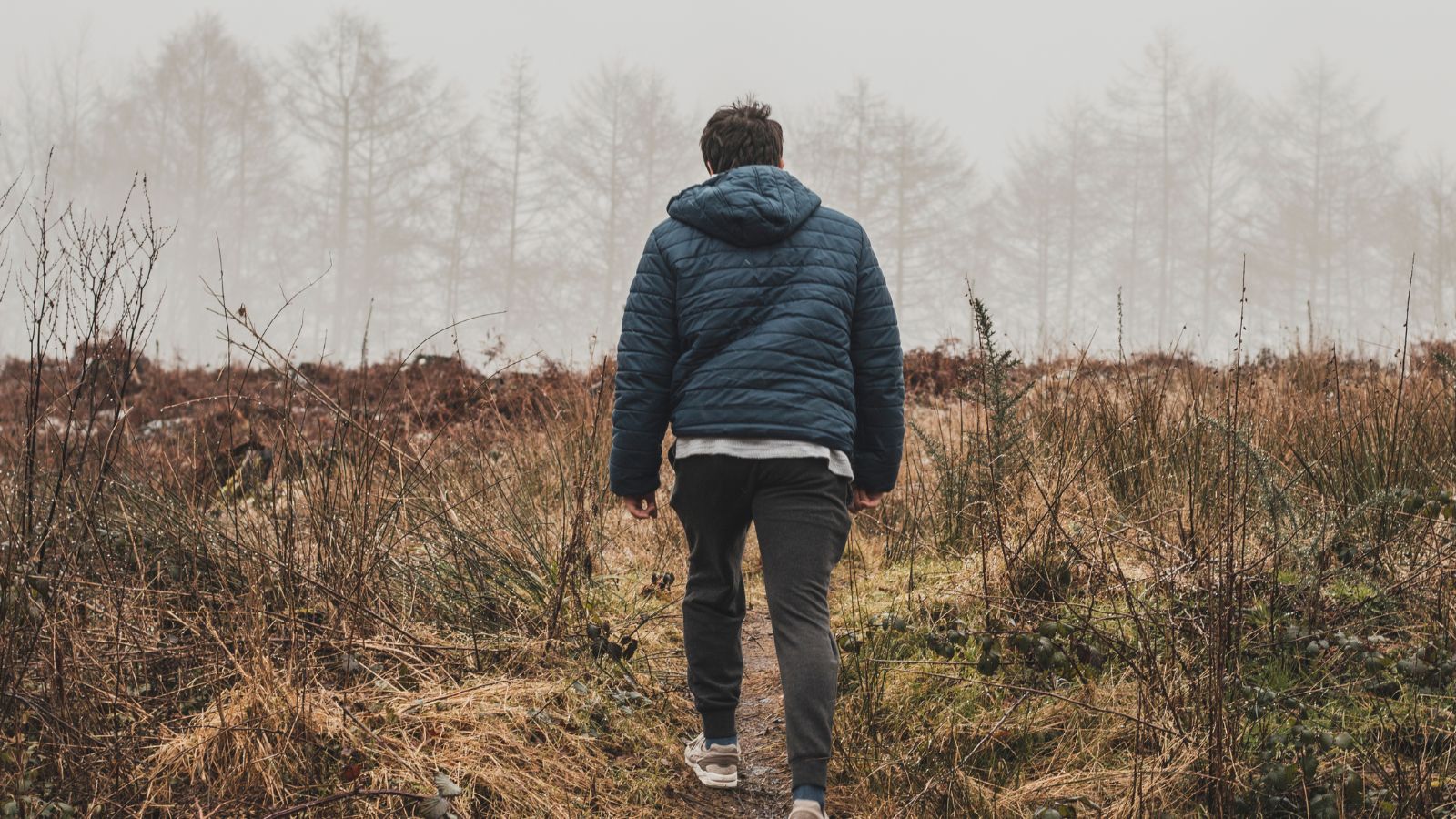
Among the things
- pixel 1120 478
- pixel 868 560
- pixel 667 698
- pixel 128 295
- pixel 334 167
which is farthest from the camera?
pixel 334 167

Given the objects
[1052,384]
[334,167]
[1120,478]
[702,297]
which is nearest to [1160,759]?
[702,297]

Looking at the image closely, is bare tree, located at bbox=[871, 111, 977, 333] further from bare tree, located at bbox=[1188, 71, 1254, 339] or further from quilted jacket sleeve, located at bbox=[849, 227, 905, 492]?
quilted jacket sleeve, located at bbox=[849, 227, 905, 492]

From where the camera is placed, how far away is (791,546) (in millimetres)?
2420

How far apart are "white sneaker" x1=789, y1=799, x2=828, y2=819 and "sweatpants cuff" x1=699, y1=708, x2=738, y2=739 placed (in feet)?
1.54

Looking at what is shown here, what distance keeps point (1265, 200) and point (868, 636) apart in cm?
3237

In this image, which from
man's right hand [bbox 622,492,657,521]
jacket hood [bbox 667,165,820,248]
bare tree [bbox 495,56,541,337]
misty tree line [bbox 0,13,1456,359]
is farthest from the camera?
bare tree [bbox 495,56,541,337]

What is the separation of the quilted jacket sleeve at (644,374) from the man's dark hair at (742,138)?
1.03 feet

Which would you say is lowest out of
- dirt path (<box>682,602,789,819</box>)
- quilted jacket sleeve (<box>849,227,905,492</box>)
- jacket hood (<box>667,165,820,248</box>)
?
dirt path (<box>682,602,789,819</box>)

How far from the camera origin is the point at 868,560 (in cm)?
528

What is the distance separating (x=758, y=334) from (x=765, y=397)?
172 mm

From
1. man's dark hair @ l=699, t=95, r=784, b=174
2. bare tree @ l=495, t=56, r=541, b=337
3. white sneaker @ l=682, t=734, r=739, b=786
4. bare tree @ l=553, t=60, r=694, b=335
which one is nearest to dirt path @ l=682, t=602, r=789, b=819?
white sneaker @ l=682, t=734, r=739, b=786

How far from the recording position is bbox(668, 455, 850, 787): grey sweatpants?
2.36 m

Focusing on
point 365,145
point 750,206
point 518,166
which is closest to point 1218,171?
point 518,166

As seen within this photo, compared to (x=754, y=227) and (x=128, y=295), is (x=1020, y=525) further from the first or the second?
(x=128, y=295)
